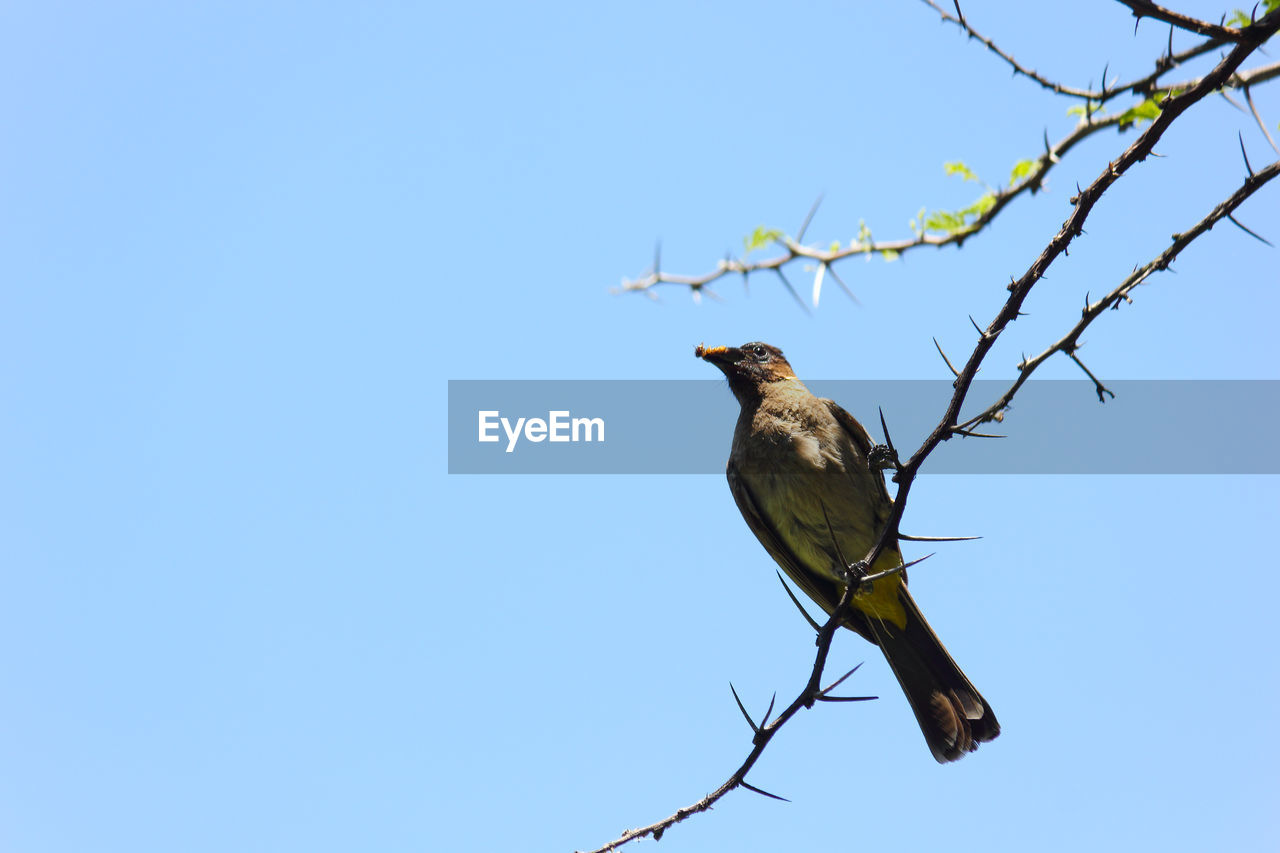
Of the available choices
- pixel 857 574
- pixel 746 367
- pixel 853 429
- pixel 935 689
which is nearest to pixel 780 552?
pixel 853 429

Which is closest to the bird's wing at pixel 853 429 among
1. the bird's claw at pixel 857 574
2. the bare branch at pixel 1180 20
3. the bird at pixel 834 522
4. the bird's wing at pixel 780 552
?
the bird at pixel 834 522

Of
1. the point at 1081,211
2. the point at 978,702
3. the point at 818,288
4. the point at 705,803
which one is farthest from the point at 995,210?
the point at 705,803

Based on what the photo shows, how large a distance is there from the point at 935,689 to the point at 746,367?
2237 millimetres

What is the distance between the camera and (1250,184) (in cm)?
264

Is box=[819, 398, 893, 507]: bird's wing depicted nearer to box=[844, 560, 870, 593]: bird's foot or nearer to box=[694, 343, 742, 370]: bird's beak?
box=[694, 343, 742, 370]: bird's beak

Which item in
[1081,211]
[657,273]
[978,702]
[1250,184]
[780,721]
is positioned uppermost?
[657,273]

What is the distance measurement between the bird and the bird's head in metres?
0.01

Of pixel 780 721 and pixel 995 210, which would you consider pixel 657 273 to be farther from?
pixel 780 721

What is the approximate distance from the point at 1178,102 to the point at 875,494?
3612 mm

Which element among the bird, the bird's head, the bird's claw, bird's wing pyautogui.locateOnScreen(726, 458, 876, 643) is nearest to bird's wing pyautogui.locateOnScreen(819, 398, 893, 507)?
the bird

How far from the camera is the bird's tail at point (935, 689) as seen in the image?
5.15 metres

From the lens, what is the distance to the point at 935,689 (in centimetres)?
535

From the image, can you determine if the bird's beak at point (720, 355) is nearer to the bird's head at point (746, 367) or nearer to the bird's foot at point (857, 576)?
the bird's head at point (746, 367)

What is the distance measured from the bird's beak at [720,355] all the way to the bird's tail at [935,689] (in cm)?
178
